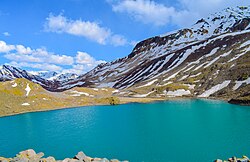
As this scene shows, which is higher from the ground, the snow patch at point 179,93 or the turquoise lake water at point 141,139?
the snow patch at point 179,93

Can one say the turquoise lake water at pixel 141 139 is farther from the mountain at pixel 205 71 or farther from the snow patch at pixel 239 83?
the mountain at pixel 205 71

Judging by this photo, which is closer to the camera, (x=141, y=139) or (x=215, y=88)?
(x=141, y=139)

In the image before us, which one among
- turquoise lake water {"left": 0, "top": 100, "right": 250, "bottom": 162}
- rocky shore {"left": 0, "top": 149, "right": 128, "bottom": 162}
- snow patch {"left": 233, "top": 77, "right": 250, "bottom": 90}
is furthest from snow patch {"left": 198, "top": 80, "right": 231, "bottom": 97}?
rocky shore {"left": 0, "top": 149, "right": 128, "bottom": 162}

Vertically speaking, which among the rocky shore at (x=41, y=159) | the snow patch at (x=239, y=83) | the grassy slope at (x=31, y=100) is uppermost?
the snow patch at (x=239, y=83)

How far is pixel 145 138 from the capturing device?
4078 centimetres

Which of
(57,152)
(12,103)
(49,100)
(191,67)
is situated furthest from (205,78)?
(57,152)

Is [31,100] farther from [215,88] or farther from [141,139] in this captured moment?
[215,88]

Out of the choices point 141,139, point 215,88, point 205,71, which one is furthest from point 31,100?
point 205,71

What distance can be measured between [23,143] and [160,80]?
11388 cm

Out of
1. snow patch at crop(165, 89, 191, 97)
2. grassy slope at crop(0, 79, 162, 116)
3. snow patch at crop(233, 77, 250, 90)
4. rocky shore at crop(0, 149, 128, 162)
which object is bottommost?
rocky shore at crop(0, 149, 128, 162)

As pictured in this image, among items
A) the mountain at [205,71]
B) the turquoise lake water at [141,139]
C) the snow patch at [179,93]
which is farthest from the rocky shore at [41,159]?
the snow patch at [179,93]

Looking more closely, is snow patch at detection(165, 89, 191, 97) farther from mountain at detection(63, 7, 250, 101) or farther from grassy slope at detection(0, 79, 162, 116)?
grassy slope at detection(0, 79, 162, 116)

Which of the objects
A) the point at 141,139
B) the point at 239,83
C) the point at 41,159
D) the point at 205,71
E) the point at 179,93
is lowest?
the point at 41,159

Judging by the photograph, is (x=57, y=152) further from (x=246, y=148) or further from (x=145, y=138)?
(x=246, y=148)
